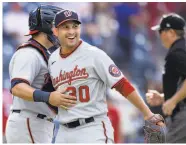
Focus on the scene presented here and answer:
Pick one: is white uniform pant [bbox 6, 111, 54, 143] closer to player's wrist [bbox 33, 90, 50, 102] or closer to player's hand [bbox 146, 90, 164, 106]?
player's wrist [bbox 33, 90, 50, 102]

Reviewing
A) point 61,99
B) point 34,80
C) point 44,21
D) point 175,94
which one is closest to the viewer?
point 61,99

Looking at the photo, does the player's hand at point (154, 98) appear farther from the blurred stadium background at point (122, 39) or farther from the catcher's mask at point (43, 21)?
the blurred stadium background at point (122, 39)

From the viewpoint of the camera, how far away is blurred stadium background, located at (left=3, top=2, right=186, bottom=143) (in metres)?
10.1

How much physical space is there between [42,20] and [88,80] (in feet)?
2.92

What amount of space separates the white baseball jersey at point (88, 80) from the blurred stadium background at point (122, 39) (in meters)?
5.05

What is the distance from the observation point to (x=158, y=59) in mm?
11289

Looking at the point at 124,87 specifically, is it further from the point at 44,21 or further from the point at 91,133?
the point at 44,21

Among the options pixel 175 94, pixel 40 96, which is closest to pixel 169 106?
pixel 175 94

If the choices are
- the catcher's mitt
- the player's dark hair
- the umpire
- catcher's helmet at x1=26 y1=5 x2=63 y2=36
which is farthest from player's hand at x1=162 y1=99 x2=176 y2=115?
catcher's helmet at x1=26 y1=5 x2=63 y2=36

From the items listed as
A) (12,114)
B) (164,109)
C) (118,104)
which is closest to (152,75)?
(118,104)

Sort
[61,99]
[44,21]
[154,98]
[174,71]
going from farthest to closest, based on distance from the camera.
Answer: [154,98], [174,71], [44,21], [61,99]

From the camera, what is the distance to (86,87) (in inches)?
187

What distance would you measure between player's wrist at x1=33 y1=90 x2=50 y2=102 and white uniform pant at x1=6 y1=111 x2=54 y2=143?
0.50 meters

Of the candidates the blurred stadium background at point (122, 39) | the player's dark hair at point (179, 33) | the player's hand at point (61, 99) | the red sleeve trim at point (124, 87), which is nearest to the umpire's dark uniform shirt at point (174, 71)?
the player's dark hair at point (179, 33)
